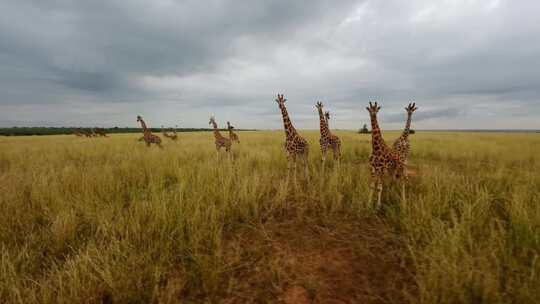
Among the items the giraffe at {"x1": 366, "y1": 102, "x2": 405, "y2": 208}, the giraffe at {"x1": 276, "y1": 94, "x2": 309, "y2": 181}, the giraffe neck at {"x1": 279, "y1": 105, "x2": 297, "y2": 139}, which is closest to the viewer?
the giraffe at {"x1": 366, "y1": 102, "x2": 405, "y2": 208}

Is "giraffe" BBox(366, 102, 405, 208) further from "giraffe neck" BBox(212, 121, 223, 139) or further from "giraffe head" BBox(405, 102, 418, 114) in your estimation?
"giraffe neck" BBox(212, 121, 223, 139)

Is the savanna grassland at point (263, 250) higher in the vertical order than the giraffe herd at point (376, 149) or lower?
lower

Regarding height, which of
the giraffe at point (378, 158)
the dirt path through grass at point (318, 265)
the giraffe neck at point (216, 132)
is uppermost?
the giraffe neck at point (216, 132)

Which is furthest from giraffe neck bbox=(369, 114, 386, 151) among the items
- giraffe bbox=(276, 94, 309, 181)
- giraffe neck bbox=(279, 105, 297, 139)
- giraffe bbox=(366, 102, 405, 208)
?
giraffe neck bbox=(279, 105, 297, 139)

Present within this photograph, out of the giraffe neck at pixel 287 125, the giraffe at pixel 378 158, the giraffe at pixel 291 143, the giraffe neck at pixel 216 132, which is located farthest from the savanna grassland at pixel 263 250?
the giraffe neck at pixel 216 132

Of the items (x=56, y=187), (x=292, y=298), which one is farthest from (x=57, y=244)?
(x=292, y=298)

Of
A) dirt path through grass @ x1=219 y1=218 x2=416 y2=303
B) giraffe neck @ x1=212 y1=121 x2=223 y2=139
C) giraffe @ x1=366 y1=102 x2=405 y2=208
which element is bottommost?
dirt path through grass @ x1=219 y1=218 x2=416 y2=303

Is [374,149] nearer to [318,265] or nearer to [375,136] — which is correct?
[375,136]

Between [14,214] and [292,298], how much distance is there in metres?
4.22

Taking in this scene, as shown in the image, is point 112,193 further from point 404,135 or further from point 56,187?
point 404,135

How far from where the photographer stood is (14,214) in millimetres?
3268

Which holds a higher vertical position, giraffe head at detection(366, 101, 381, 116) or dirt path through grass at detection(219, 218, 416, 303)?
giraffe head at detection(366, 101, 381, 116)

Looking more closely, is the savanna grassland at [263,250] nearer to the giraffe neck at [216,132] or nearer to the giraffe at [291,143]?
the giraffe at [291,143]

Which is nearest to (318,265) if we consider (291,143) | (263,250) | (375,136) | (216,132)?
(263,250)
